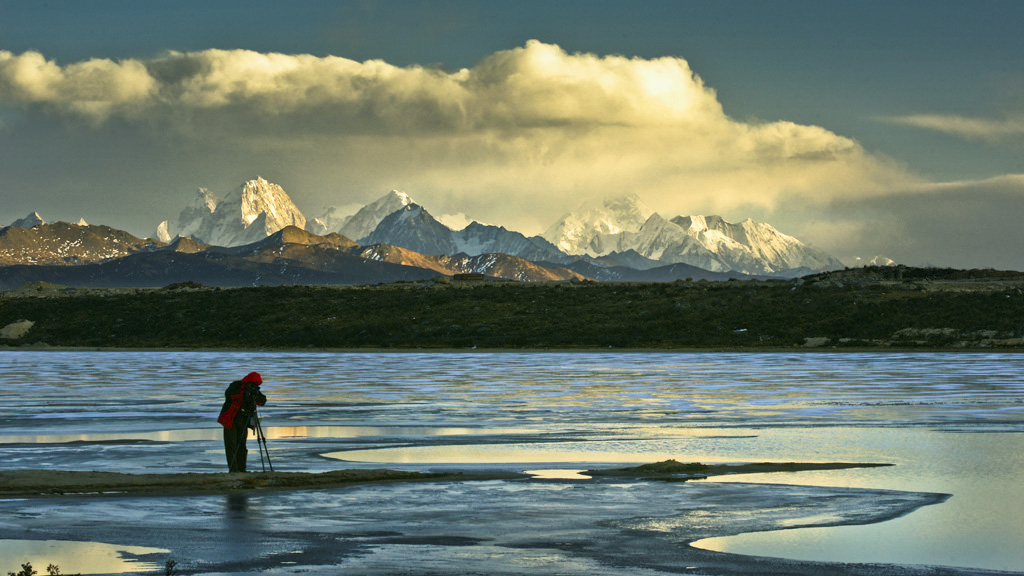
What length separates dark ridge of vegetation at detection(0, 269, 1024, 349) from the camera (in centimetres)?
7600

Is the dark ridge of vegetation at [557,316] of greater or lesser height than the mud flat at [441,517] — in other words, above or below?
above

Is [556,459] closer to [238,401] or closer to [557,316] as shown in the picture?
[238,401]

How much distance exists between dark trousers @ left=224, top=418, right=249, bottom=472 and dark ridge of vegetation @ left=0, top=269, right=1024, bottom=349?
5888 centimetres

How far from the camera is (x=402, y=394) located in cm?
3469

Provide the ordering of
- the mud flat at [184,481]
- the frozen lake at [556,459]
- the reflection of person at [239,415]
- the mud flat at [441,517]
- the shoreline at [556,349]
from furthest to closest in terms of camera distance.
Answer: the shoreline at [556,349]
the reflection of person at [239,415]
the mud flat at [184,481]
the frozen lake at [556,459]
the mud flat at [441,517]

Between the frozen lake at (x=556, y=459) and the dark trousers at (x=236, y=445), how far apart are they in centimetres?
109

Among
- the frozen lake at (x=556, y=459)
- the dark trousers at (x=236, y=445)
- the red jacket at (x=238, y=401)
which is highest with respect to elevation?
the red jacket at (x=238, y=401)

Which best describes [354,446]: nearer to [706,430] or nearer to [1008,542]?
[706,430]

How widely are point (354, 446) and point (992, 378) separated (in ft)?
89.0

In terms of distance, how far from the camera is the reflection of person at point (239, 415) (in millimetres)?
17219

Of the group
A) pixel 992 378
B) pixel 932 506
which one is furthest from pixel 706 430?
pixel 992 378

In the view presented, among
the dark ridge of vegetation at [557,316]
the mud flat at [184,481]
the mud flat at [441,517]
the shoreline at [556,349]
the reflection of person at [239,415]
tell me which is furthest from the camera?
the dark ridge of vegetation at [557,316]

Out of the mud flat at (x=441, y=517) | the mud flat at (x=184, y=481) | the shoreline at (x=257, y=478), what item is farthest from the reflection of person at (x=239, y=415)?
the mud flat at (x=441, y=517)

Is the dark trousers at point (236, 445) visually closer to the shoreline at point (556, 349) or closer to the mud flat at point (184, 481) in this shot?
the mud flat at point (184, 481)
